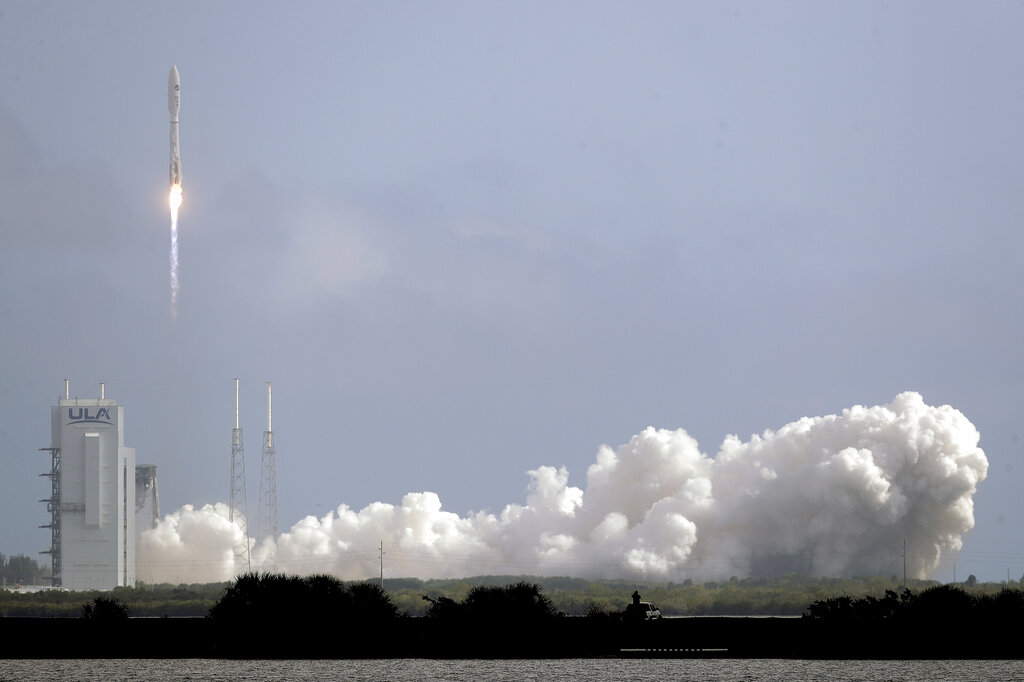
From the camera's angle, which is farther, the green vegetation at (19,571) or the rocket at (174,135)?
the green vegetation at (19,571)

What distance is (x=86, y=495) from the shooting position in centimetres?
11544

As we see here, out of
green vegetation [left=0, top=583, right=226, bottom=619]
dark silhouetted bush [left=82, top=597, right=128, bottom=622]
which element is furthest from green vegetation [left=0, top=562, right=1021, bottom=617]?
dark silhouetted bush [left=82, top=597, right=128, bottom=622]

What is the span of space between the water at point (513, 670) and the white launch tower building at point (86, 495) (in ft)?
253

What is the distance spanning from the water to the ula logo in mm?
78019

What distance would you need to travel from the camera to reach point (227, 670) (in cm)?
3709

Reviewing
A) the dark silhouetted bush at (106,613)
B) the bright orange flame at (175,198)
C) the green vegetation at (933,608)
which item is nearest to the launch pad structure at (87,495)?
the bright orange flame at (175,198)

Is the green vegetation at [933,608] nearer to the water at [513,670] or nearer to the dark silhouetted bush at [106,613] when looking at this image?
the water at [513,670]

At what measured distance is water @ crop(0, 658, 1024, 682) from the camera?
3441 cm

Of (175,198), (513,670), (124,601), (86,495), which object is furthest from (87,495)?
(513,670)

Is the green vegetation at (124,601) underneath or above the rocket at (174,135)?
underneath

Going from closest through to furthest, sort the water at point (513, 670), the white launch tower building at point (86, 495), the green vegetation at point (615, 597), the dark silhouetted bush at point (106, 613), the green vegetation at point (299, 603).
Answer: the water at point (513, 670), the green vegetation at point (299, 603), the dark silhouetted bush at point (106, 613), the green vegetation at point (615, 597), the white launch tower building at point (86, 495)

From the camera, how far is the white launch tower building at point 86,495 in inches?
4557

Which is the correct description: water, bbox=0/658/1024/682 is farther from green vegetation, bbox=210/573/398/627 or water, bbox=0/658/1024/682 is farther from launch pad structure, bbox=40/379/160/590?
launch pad structure, bbox=40/379/160/590

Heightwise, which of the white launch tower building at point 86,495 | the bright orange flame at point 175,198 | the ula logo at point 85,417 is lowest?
the white launch tower building at point 86,495
